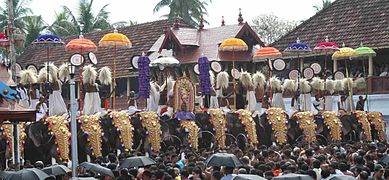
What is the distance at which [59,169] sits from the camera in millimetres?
12188

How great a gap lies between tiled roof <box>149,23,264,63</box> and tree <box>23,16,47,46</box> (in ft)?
43.8

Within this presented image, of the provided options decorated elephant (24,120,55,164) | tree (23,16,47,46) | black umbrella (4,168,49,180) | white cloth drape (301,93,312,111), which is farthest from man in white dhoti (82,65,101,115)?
tree (23,16,47,46)

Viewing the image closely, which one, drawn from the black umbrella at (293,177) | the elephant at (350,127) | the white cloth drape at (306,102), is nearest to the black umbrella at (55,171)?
the black umbrella at (293,177)

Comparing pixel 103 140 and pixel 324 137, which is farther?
pixel 324 137

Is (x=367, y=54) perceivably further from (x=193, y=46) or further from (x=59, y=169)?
(x=59, y=169)

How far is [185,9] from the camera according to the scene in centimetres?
4631

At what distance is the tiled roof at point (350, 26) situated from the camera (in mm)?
30156

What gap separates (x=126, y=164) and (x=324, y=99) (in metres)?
14.1

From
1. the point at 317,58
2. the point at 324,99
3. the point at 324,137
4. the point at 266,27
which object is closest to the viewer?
the point at 324,137

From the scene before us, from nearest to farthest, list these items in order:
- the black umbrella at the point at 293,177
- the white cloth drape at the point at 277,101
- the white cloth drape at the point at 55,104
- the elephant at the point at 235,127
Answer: the black umbrella at the point at 293,177 < the white cloth drape at the point at 55,104 < the elephant at the point at 235,127 < the white cloth drape at the point at 277,101

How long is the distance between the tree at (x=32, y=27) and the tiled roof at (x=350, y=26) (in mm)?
16521

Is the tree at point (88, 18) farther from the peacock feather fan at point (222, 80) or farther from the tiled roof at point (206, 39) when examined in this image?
the peacock feather fan at point (222, 80)

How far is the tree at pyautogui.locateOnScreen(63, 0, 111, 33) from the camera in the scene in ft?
150

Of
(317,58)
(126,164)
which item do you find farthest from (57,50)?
(126,164)
